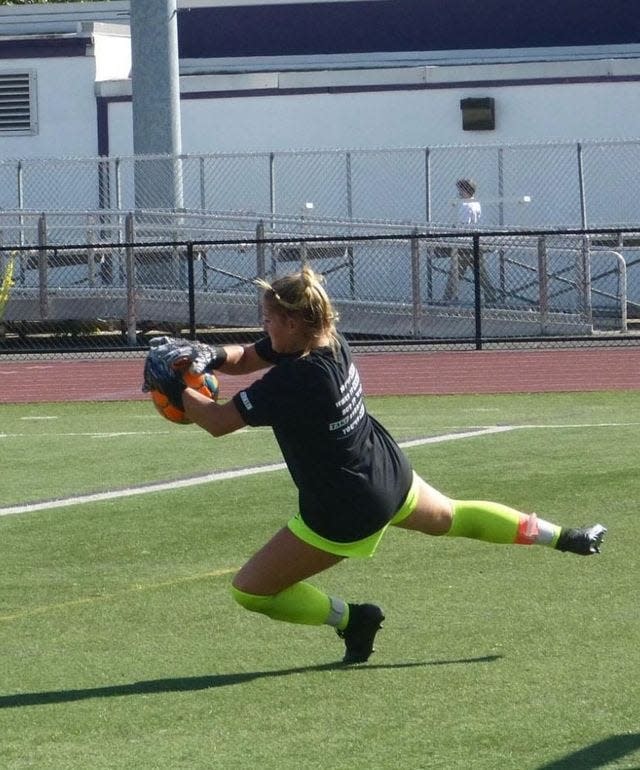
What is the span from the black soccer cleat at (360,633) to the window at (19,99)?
75.8 ft

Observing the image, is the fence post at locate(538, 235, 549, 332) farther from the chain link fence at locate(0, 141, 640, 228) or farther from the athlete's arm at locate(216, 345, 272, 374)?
the athlete's arm at locate(216, 345, 272, 374)

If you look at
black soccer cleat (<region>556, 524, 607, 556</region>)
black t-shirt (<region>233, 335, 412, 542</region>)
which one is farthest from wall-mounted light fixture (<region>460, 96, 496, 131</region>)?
black t-shirt (<region>233, 335, 412, 542</region>)

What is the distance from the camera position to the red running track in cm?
1644

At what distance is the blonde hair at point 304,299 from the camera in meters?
5.46

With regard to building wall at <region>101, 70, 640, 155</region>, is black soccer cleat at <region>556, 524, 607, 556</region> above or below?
below

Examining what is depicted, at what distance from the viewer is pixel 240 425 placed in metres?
5.54

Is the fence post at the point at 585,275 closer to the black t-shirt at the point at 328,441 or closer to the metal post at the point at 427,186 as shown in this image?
the metal post at the point at 427,186

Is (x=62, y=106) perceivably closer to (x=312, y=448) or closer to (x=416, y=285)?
(x=416, y=285)

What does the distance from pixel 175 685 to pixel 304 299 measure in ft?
4.74

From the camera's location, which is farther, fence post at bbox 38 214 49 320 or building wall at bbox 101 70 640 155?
building wall at bbox 101 70 640 155

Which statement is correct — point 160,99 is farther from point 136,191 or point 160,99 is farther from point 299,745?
point 299,745

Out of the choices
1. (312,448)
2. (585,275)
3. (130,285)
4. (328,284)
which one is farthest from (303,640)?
(328,284)

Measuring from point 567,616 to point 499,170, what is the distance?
728 inches

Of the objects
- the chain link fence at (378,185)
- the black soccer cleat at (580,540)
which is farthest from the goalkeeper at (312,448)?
the chain link fence at (378,185)
